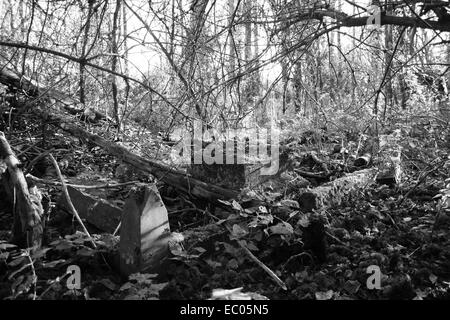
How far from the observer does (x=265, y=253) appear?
282 cm

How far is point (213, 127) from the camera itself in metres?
4.12

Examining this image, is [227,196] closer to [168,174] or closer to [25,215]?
[168,174]

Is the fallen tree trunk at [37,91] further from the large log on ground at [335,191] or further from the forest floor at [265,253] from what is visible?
the large log on ground at [335,191]

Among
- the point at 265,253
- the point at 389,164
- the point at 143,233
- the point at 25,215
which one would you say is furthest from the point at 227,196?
the point at 389,164

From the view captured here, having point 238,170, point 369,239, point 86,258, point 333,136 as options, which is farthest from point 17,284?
point 333,136

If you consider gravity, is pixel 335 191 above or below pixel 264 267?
above

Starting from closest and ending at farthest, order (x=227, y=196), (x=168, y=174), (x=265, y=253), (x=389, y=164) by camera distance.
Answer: (x=265, y=253), (x=227, y=196), (x=168, y=174), (x=389, y=164)

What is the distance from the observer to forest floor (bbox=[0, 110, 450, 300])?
2377mm

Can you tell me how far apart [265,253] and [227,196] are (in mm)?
670

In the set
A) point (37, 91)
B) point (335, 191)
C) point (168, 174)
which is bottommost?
point (335, 191)

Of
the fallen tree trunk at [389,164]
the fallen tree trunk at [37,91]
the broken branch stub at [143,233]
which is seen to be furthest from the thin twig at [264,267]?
the fallen tree trunk at [37,91]

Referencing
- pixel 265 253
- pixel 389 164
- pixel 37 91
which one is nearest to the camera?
pixel 265 253

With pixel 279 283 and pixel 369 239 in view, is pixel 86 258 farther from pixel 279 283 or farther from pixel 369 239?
pixel 369 239

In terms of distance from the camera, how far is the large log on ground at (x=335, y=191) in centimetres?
309
